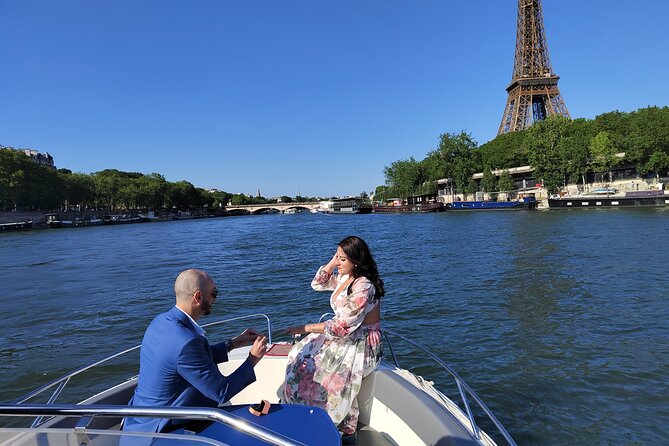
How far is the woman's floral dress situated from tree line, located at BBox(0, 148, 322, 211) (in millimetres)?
87680

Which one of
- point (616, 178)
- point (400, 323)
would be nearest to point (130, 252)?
point (400, 323)

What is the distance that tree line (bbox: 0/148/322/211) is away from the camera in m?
72.2

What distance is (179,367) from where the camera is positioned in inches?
88.4

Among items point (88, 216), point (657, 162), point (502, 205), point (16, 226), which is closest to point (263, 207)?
point (88, 216)

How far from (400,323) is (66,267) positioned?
68.4 ft

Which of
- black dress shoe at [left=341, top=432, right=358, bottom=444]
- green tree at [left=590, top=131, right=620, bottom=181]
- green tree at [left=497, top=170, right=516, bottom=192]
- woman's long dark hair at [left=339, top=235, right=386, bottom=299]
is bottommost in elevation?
black dress shoe at [left=341, top=432, right=358, bottom=444]

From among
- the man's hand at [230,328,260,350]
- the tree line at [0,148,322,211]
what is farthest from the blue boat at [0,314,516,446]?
the tree line at [0,148,322,211]

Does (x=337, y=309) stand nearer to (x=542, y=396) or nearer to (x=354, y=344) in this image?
(x=354, y=344)

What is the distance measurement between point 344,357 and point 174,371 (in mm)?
1360

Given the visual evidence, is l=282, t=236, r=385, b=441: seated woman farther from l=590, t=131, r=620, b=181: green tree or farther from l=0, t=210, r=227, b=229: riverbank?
l=0, t=210, r=227, b=229: riverbank

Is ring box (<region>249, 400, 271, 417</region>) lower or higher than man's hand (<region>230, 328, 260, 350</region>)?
lower

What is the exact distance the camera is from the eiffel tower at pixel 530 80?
81938 millimetres

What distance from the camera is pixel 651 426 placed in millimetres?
4727

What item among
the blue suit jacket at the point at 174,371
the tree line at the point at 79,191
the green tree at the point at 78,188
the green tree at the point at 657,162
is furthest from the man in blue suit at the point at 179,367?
the green tree at the point at 78,188
